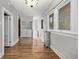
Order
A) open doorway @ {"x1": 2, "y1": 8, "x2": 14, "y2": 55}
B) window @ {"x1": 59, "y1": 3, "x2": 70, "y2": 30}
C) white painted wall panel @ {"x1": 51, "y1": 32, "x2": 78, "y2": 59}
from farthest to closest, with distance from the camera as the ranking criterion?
open doorway @ {"x1": 2, "y1": 8, "x2": 14, "y2": 55}, window @ {"x1": 59, "y1": 3, "x2": 70, "y2": 30}, white painted wall panel @ {"x1": 51, "y1": 32, "x2": 78, "y2": 59}

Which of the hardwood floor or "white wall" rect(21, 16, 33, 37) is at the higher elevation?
"white wall" rect(21, 16, 33, 37)

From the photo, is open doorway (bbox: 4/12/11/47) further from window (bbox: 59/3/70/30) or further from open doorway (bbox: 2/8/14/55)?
window (bbox: 59/3/70/30)

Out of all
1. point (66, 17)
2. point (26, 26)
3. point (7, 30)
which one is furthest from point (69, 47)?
point (26, 26)

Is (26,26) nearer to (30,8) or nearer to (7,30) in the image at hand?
(30,8)

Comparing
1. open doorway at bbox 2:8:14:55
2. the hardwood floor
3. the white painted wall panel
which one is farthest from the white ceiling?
the white painted wall panel

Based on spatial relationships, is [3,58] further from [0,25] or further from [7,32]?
[7,32]

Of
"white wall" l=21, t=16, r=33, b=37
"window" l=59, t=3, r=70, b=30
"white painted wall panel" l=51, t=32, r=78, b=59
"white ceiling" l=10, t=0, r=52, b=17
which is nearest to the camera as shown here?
"white painted wall panel" l=51, t=32, r=78, b=59

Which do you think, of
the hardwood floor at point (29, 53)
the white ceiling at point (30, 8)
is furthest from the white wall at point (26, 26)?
the hardwood floor at point (29, 53)

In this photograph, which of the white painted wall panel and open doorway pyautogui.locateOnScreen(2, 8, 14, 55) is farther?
open doorway pyautogui.locateOnScreen(2, 8, 14, 55)

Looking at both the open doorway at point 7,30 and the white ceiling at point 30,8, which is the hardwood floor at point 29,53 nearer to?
the open doorway at point 7,30

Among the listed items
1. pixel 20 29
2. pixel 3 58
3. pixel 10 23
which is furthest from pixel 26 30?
pixel 3 58

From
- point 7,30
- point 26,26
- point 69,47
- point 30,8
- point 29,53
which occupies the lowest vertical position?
point 29,53

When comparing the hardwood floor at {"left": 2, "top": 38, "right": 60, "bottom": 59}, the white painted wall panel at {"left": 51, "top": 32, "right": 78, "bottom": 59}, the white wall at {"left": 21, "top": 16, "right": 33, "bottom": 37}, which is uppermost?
the white wall at {"left": 21, "top": 16, "right": 33, "bottom": 37}

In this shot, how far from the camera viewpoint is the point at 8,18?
6.72m
